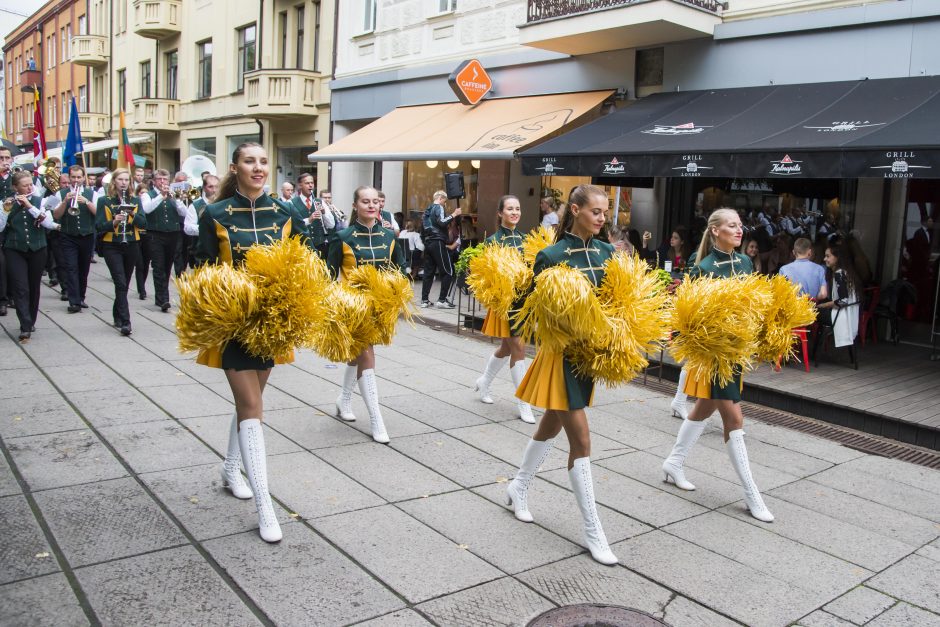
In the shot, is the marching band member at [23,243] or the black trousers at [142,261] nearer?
the marching band member at [23,243]

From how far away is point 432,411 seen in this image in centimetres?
700

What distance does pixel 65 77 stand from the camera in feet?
140

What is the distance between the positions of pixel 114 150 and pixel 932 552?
125ft

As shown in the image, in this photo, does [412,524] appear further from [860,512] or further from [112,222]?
[112,222]

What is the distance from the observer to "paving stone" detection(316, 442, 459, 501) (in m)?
4.96

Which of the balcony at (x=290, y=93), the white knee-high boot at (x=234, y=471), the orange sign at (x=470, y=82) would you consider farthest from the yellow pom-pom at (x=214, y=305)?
the balcony at (x=290, y=93)

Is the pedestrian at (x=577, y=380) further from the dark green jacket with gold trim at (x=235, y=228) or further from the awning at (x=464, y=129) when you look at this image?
the awning at (x=464, y=129)

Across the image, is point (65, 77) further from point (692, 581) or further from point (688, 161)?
point (692, 581)

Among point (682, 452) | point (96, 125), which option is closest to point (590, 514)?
point (682, 452)

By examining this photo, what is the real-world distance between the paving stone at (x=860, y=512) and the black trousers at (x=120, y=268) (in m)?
7.85

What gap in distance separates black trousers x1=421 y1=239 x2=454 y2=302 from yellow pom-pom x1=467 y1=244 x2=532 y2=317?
743cm

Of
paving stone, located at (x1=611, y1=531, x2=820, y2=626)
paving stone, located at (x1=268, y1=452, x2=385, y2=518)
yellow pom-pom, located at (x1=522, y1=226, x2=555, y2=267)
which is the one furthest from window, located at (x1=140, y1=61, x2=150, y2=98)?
paving stone, located at (x1=611, y1=531, x2=820, y2=626)

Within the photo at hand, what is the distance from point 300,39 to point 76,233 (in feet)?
41.8

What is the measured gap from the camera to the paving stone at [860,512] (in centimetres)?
476
